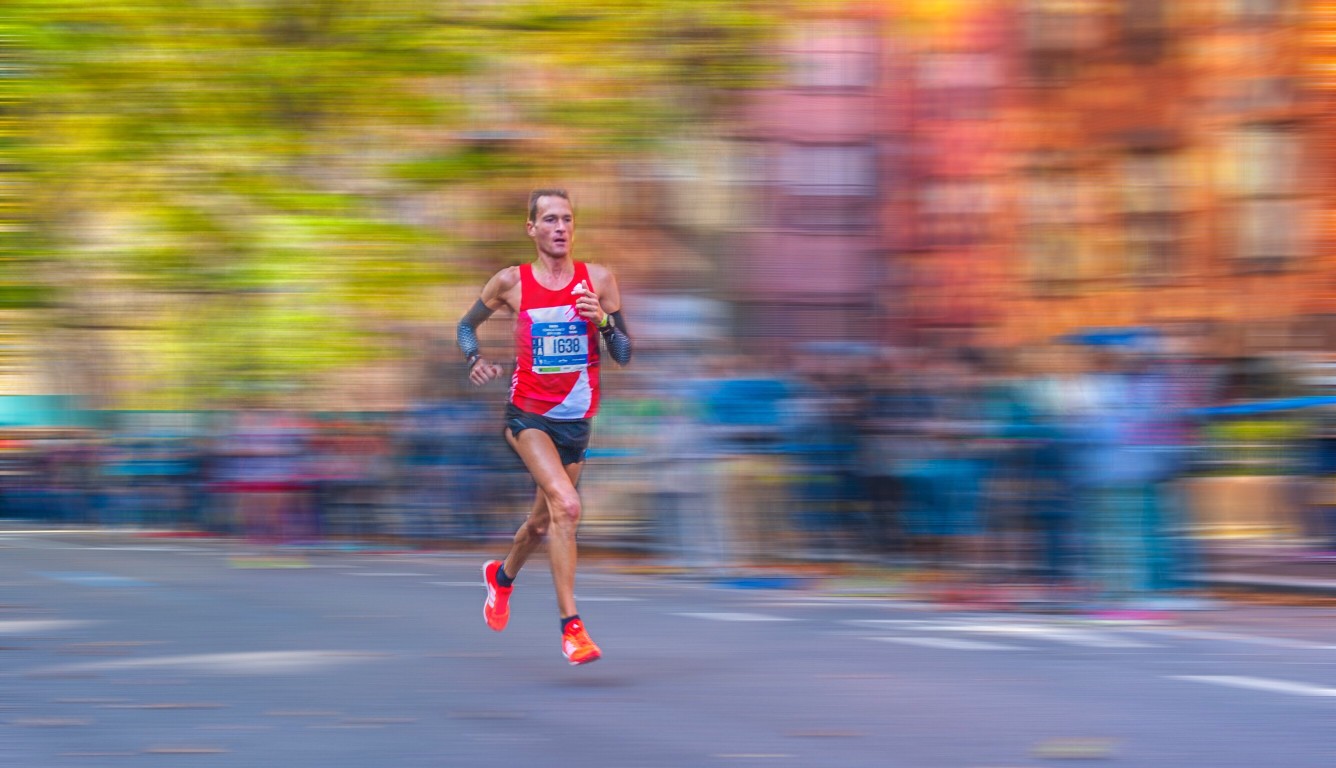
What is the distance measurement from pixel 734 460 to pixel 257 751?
750 cm

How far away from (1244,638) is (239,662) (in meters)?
4.54

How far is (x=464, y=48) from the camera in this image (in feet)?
51.4

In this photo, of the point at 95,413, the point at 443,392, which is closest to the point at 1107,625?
the point at 443,392

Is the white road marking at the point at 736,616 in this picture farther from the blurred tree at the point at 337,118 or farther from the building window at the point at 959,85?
the building window at the point at 959,85

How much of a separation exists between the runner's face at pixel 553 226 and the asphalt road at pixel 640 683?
5.32 feet

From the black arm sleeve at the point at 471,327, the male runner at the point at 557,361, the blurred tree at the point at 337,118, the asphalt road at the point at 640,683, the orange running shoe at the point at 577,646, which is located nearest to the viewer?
the asphalt road at the point at 640,683

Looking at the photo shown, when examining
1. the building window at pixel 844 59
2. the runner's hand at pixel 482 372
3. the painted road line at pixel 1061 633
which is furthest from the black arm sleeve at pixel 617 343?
the building window at pixel 844 59

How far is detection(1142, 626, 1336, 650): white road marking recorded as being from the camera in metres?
9.46

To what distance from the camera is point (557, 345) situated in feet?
26.9

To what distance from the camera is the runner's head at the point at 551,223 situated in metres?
8.11

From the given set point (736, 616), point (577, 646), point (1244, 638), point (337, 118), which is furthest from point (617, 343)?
point (337, 118)

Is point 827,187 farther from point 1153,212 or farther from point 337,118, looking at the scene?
point 337,118

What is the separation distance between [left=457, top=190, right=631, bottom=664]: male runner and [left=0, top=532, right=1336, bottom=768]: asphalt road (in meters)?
0.57

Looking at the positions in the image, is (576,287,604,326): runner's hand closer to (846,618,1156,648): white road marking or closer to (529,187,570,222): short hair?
(529,187,570,222): short hair
